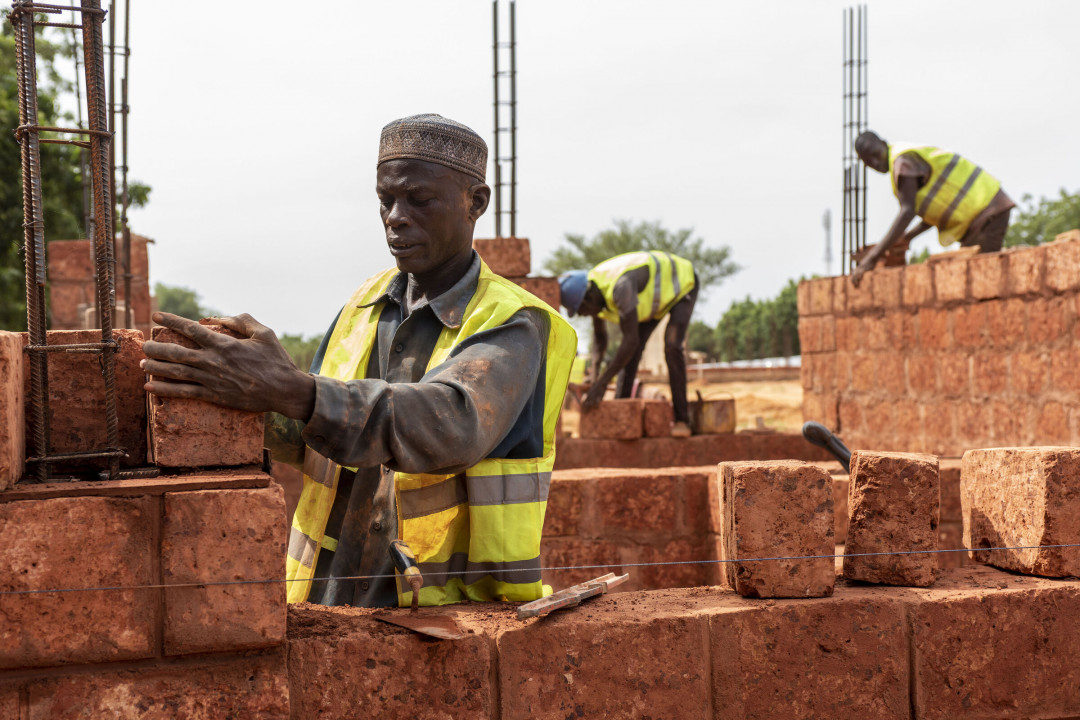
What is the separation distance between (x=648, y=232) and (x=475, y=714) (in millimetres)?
45033

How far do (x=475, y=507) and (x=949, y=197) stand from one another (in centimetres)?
819

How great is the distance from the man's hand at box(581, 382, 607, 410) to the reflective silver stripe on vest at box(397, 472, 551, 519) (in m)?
7.07

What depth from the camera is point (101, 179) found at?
6.98 ft

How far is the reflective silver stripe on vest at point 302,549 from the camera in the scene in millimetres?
2656

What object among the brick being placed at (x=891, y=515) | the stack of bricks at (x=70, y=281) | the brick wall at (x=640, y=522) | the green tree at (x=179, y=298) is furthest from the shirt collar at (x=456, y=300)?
the green tree at (x=179, y=298)

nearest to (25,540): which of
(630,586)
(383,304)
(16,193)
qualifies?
(383,304)

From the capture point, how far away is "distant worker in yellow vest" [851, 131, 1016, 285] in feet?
30.8

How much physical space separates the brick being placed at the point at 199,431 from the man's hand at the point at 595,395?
7517mm

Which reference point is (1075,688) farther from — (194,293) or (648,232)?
(194,293)

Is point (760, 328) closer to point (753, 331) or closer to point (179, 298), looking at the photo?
point (753, 331)

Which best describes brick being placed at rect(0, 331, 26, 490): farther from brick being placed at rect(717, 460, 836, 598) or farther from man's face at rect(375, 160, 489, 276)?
brick being placed at rect(717, 460, 836, 598)

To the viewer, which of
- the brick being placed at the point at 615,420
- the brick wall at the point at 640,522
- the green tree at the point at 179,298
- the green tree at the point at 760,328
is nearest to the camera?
the brick wall at the point at 640,522

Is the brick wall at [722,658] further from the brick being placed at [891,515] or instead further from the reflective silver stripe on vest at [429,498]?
the reflective silver stripe on vest at [429,498]

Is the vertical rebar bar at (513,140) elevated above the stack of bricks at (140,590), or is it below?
above
